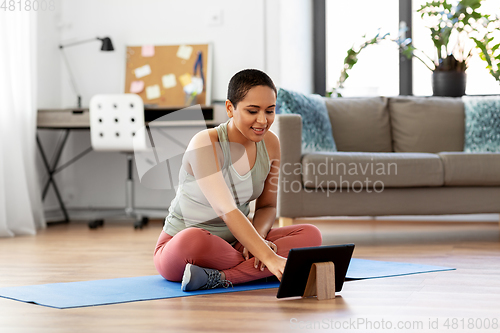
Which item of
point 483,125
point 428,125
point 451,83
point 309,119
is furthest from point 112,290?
point 451,83

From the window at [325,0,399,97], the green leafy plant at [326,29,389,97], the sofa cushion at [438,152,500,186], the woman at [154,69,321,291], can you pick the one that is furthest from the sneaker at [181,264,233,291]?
the window at [325,0,399,97]

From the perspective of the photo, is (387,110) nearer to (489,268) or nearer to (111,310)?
(489,268)

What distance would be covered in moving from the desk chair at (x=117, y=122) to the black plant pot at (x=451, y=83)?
6.16 feet

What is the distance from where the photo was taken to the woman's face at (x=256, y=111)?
1521 millimetres

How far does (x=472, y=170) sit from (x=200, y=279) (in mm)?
1668

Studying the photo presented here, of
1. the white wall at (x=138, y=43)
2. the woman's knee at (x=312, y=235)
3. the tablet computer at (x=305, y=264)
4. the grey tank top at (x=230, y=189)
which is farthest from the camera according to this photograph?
the white wall at (x=138, y=43)

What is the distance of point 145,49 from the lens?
4.19 meters

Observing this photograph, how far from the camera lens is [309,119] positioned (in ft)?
9.85

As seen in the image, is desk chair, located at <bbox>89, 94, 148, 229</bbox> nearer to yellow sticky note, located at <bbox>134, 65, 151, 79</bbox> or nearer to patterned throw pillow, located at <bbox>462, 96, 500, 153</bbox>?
yellow sticky note, located at <bbox>134, 65, 151, 79</bbox>

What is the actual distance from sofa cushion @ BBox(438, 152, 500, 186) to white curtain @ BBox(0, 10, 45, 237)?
228cm

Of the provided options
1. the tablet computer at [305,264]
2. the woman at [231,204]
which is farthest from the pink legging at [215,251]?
the tablet computer at [305,264]

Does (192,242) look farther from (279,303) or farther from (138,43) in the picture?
(138,43)

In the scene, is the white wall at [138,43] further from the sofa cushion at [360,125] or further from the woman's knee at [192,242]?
the woman's knee at [192,242]

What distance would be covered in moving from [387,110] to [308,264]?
7.14ft
